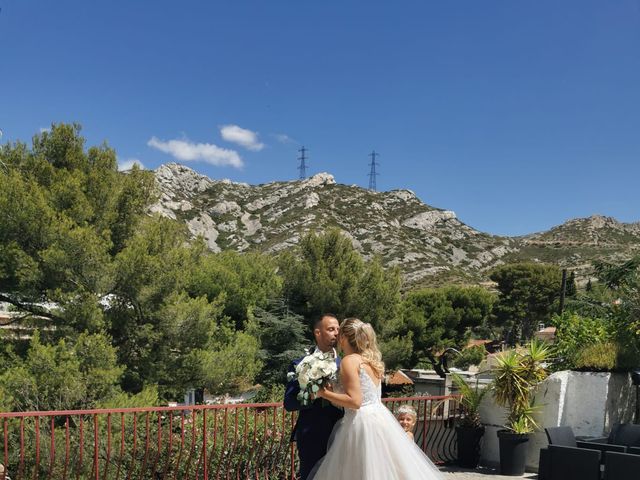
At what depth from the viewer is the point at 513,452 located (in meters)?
6.62

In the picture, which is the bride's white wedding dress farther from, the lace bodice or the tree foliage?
the tree foliage

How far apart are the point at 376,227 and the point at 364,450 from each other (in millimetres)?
62037

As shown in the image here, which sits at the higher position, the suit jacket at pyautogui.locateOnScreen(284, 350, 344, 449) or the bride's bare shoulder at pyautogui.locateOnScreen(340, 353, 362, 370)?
the bride's bare shoulder at pyautogui.locateOnScreen(340, 353, 362, 370)

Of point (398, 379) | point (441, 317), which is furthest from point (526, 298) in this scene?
point (398, 379)

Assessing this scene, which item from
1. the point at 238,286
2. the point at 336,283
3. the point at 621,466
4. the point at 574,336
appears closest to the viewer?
the point at 621,466

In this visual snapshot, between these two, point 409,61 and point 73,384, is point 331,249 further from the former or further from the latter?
point 73,384

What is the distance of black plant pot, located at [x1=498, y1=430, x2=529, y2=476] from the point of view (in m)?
6.62

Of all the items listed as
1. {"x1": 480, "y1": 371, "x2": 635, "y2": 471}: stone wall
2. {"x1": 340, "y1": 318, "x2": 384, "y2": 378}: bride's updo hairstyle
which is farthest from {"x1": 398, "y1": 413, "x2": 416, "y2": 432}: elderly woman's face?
{"x1": 480, "y1": 371, "x2": 635, "y2": 471}: stone wall

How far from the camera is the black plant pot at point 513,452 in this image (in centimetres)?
662

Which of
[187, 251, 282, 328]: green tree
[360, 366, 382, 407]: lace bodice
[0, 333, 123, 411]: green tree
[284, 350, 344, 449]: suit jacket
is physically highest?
[187, 251, 282, 328]: green tree

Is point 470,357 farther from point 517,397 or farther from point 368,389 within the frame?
point 368,389

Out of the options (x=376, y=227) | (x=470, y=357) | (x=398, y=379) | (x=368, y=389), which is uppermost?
(x=376, y=227)

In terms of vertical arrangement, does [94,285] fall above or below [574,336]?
above

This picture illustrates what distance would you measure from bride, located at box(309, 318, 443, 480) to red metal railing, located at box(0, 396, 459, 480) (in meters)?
1.53
